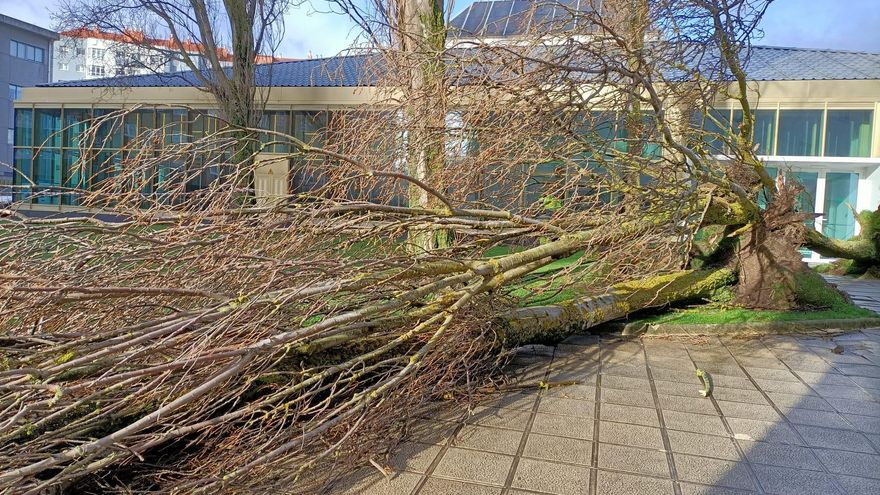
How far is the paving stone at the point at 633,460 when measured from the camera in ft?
10.8

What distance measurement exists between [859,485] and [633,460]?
1028 millimetres

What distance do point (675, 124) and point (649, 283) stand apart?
166 centimetres

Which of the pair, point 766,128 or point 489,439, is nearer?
point 489,439

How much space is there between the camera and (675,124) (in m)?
6.86

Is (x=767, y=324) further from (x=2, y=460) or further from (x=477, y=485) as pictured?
(x=2, y=460)

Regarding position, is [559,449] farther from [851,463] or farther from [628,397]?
[851,463]

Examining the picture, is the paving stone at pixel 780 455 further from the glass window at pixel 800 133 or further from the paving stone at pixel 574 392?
the glass window at pixel 800 133

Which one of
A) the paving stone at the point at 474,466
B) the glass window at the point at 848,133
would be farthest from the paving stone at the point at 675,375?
the glass window at the point at 848,133

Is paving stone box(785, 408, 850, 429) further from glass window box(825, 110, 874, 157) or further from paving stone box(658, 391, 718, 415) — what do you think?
glass window box(825, 110, 874, 157)

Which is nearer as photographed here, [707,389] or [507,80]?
[707,389]

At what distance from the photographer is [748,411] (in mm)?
4230

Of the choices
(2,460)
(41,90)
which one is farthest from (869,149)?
(41,90)

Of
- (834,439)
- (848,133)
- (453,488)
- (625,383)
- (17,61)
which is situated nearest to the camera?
(453,488)

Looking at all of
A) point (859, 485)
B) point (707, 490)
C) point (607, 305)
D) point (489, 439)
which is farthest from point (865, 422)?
point (607, 305)
